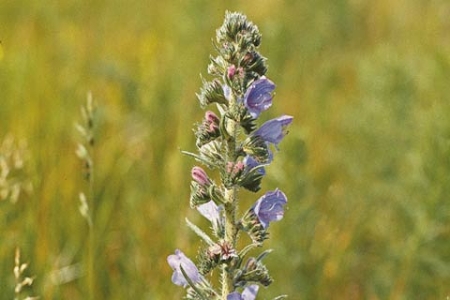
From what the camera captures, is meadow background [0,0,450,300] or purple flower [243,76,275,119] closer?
purple flower [243,76,275,119]

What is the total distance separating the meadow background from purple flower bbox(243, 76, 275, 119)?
1351 mm

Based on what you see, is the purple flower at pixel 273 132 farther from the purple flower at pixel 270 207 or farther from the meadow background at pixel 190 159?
the meadow background at pixel 190 159

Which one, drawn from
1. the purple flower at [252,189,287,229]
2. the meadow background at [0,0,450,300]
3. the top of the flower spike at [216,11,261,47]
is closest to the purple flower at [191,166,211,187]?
the purple flower at [252,189,287,229]

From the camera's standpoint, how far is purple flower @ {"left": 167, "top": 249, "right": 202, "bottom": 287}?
1546mm

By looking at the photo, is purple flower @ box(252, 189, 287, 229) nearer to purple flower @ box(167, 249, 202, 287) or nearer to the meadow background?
purple flower @ box(167, 249, 202, 287)

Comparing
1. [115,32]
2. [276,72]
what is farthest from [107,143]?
[115,32]

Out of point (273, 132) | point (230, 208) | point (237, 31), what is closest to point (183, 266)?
point (230, 208)

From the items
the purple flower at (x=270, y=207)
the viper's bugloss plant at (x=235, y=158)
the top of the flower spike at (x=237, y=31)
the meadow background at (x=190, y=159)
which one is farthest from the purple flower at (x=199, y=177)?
the meadow background at (x=190, y=159)

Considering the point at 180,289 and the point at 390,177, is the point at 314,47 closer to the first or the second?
the point at 390,177

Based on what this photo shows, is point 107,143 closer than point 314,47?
Yes

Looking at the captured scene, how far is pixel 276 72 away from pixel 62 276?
98.0 inches

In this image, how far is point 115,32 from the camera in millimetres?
6020

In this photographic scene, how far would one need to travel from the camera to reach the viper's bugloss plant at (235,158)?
1491 millimetres

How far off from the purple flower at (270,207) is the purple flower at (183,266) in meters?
0.18
